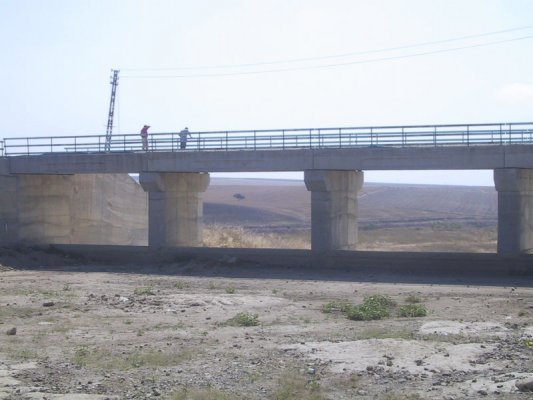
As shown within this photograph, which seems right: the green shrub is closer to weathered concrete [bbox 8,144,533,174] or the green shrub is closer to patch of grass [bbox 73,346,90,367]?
patch of grass [bbox 73,346,90,367]

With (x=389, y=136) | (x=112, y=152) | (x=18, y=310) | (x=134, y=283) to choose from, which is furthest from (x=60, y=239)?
(x=18, y=310)

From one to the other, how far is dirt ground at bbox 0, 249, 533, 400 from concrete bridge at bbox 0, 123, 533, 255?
5301 mm

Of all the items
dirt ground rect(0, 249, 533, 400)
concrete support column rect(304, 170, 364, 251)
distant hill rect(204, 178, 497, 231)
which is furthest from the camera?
distant hill rect(204, 178, 497, 231)

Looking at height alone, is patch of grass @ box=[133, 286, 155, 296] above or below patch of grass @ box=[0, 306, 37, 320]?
above

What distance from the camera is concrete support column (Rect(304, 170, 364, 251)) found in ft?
104

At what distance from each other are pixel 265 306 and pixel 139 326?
13.7 ft

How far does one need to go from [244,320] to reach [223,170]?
1729 cm

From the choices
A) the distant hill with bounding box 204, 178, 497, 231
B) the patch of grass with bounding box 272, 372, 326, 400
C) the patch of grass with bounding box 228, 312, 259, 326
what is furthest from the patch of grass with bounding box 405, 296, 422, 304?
the distant hill with bounding box 204, 178, 497, 231

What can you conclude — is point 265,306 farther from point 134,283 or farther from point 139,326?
point 134,283

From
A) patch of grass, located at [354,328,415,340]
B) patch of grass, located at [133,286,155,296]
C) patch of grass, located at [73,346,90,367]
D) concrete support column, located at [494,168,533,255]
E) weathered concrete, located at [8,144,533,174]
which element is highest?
weathered concrete, located at [8,144,533,174]

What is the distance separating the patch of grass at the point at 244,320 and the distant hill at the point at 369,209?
56866mm

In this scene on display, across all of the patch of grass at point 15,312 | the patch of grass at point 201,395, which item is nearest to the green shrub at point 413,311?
the patch of grass at point 201,395

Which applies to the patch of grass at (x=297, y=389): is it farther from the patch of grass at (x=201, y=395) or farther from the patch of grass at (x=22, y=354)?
the patch of grass at (x=22, y=354)

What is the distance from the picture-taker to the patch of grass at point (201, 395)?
1095cm
